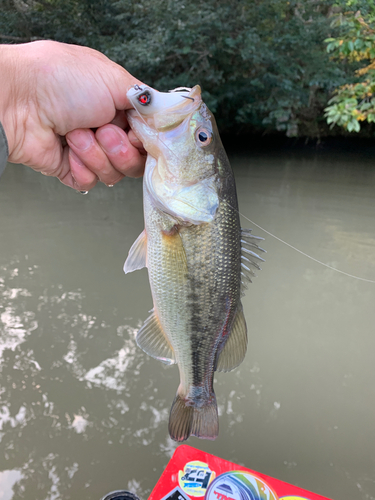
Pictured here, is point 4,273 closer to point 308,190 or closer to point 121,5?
point 308,190

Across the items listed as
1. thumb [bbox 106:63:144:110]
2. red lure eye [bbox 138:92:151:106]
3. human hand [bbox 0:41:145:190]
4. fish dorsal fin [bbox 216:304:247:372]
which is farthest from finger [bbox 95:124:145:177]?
fish dorsal fin [bbox 216:304:247:372]

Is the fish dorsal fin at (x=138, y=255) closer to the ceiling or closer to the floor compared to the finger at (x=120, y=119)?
closer to the floor

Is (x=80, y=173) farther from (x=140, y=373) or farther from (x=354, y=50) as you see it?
(x=354, y=50)

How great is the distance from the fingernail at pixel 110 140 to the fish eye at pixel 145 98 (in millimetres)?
297

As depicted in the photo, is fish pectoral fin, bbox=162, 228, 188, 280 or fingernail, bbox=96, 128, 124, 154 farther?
fingernail, bbox=96, 128, 124, 154

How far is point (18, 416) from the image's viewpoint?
242cm

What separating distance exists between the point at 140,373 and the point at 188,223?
1911mm

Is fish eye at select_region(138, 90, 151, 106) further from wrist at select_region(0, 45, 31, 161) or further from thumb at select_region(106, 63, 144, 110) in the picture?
wrist at select_region(0, 45, 31, 161)

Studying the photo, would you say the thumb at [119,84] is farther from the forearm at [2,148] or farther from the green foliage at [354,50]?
the green foliage at [354,50]

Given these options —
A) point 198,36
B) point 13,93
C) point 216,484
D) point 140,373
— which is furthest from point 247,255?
point 198,36

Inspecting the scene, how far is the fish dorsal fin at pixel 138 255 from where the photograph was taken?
1.38m

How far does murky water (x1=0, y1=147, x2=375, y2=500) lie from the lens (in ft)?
7.17

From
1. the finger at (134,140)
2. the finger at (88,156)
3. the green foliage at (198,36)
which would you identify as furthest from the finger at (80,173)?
the green foliage at (198,36)

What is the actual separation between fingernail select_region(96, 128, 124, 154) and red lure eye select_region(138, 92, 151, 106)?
30 centimetres
